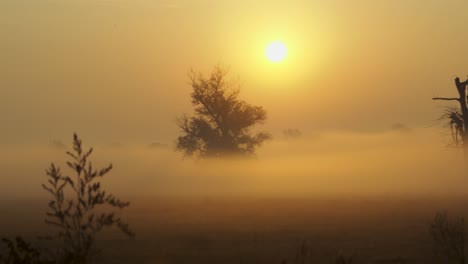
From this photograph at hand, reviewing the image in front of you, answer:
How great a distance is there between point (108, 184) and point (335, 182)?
17.4 meters

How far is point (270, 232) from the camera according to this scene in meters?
21.0

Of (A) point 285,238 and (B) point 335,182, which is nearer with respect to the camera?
(A) point 285,238

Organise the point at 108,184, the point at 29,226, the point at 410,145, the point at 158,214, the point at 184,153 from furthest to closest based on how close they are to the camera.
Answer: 1. the point at 410,145
2. the point at 184,153
3. the point at 108,184
4. the point at 158,214
5. the point at 29,226

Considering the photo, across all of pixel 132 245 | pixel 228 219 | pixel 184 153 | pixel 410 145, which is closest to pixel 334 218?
pixel 228 219

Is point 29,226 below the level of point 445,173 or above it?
below

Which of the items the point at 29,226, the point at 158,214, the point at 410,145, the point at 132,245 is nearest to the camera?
the point at 132,245

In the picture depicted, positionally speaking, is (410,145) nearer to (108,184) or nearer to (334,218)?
(108,184)

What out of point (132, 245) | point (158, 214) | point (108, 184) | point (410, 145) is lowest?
point (132, 245)

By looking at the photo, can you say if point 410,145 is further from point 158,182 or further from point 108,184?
point 108,184

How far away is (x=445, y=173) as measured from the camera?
2542 inches

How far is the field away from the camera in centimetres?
1644

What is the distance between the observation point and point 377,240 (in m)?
18.9

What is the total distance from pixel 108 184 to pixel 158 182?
663cm

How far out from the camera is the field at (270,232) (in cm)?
1644
